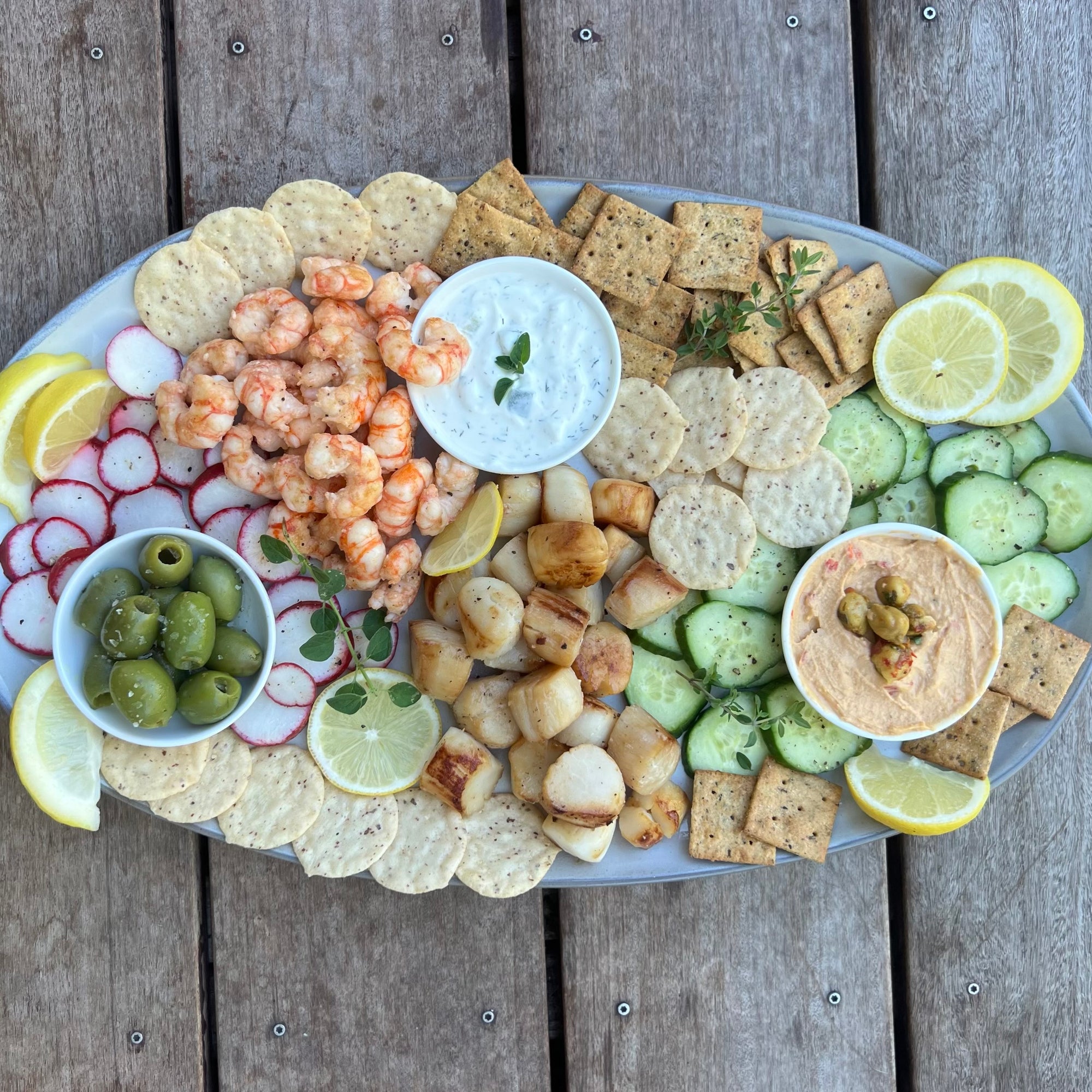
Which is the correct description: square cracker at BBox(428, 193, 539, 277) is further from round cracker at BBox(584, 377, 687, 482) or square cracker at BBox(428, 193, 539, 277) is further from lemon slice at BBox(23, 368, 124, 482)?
lemon slice at BBox(23, 368, 124, 482)

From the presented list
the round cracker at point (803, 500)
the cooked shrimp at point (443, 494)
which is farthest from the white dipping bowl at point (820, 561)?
the cooked shrimp at point (443, 494)

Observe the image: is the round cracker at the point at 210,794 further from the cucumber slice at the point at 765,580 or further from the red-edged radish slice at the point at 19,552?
the cucumber slice at the point at 765,580

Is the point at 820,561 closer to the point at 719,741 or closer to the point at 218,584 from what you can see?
the point at 719,741

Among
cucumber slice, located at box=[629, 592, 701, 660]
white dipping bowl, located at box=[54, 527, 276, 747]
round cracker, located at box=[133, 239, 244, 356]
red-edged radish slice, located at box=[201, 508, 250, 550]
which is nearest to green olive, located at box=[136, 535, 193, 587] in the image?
white dipping bowl, located at box=[54, 527, 276, 747]

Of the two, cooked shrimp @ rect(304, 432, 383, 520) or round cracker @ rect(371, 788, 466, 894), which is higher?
cooked shrimp @ rect(304, 432, 383, 520)

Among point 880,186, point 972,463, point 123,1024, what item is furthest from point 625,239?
point 123,1024

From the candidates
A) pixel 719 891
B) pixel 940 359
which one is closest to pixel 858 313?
pixel 940 359
